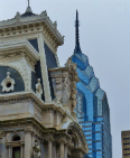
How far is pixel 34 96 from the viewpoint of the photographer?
140ft

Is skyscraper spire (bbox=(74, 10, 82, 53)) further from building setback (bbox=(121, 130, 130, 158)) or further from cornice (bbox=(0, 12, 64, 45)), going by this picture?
cornice (bbox=(0, 12, 64, 45))

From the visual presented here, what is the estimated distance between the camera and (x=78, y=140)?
46.6 metres

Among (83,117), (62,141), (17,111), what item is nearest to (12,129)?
(17,111)

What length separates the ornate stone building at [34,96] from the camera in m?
42.1

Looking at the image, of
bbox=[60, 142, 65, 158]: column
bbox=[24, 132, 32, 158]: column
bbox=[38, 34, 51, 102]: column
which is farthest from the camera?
bbox=[38, 34, 51, 102]: column

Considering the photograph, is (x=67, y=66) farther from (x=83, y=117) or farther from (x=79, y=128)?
(x=83, y=117)

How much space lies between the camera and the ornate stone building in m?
42.1

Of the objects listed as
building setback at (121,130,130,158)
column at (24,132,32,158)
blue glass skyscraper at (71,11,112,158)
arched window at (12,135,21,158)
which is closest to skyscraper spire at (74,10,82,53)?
blue glass skyscraper at (71,11,112,158)

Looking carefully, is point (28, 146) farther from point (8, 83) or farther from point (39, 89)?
point (8, 83)

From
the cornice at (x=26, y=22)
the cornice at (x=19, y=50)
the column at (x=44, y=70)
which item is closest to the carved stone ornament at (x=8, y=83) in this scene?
the cornice at (x=19, y=50)

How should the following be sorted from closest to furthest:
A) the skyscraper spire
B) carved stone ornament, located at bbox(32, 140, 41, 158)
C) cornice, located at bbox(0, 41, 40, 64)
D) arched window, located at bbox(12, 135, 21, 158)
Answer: carved stone ornament, located at bbox(32, 140, 41, 158), arched window, located at bbox(12, 135, 21, 158), cornice, located at bbox(0, 41, 40, 64), the skyscraper spire

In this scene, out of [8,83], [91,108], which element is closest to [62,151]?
[8,83]

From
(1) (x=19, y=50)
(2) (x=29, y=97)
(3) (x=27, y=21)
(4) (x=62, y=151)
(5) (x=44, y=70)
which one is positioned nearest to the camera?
(2) (x=29, y=97)

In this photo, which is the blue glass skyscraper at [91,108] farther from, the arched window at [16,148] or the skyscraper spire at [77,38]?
the arched window at [16,148]
